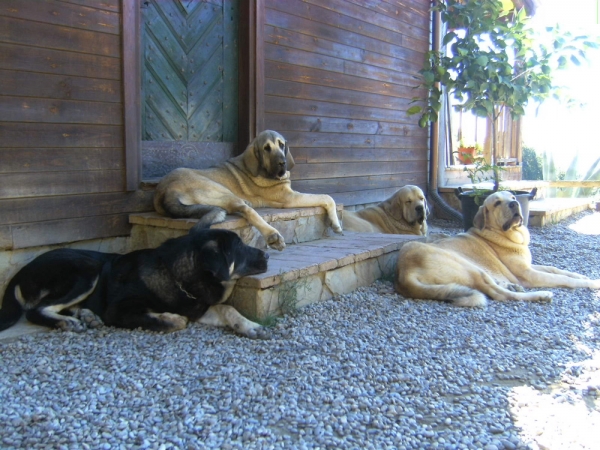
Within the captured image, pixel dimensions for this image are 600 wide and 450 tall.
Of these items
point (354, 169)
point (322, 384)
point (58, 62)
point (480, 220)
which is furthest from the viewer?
point (354, 169)

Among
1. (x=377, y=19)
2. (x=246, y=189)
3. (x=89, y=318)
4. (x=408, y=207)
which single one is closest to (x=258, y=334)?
(x=89, y=318)

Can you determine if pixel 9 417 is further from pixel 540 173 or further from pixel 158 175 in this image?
pixel 540 173

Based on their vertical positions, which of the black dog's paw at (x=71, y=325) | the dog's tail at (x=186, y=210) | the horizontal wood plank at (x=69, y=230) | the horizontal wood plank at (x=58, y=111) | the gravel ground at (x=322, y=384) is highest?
the horizontal wood plank at (x=58, y=111)

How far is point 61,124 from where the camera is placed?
15.7ft

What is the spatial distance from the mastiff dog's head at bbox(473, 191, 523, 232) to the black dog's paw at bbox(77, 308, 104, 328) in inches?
146

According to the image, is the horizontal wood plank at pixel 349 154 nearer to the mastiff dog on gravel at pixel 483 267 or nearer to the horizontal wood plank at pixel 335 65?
the horizontal wood plank at pixel 335 65

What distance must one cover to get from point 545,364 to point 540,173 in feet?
54.9

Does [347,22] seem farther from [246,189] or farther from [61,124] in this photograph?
[61,124]

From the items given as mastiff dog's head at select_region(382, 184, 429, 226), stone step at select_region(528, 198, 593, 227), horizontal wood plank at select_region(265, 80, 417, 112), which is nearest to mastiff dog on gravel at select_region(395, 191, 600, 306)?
mastiff dog's head at select_region(382, 184, 429, 226)

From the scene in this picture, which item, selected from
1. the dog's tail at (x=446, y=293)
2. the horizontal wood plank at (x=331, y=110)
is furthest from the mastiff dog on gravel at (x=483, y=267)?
the horizontal wood plank at (x=331, y=110)

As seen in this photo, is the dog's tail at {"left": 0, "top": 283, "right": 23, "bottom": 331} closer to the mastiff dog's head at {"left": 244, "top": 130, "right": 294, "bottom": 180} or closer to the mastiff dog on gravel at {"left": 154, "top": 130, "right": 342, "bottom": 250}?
the mastiff dog on gravel at {"left": 154, "top": 130, "right": 342, "bottom": 250}

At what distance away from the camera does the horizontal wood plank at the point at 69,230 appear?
457 cm

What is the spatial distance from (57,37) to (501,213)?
4.31 m

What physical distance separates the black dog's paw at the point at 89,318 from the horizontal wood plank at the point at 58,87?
1.87 m
